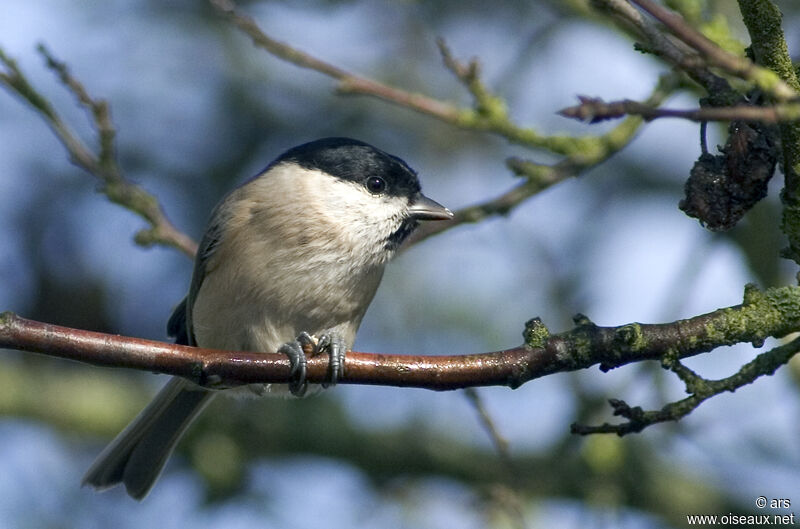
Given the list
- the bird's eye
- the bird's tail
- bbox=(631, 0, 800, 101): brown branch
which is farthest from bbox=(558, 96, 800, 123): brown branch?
the bird's tail

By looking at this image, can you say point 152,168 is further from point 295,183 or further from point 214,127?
point 295,183

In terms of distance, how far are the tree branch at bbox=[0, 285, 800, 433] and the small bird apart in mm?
729

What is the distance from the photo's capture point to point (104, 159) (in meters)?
3.92

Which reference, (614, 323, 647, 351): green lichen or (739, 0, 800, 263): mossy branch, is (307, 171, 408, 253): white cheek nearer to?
(614, 323, 647, 351): green lichen

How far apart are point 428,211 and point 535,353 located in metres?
1.47

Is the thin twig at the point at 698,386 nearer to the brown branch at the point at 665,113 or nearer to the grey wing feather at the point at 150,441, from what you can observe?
the brown branch at the point at 665,113

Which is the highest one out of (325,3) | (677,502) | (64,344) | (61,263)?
(325,3)

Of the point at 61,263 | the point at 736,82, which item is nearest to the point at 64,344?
the point at 736,82

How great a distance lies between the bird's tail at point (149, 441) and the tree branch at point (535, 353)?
178 centimetres

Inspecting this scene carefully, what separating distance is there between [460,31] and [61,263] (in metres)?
3.08

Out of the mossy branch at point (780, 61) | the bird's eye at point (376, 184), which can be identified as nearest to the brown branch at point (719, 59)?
the mossy branch at point (780, 61)

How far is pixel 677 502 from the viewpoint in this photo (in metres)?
4.43

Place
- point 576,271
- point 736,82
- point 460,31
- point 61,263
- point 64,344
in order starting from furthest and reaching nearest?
point 460,31
point 61,263
point 576,271
point 736,82
point 64,344

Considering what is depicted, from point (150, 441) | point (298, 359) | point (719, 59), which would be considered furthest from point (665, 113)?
point (150, 441)
